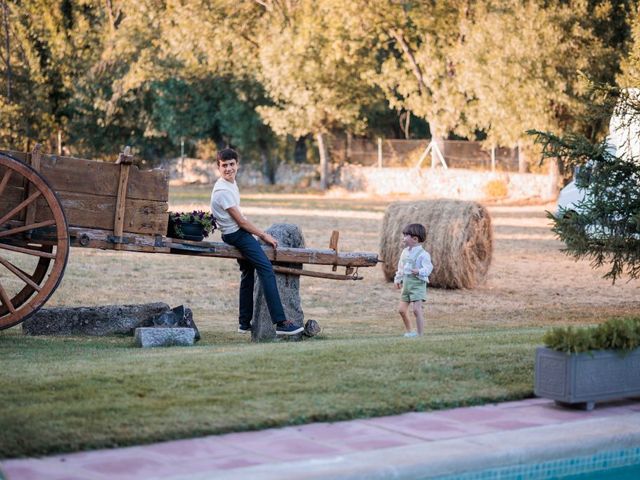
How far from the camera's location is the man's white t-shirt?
10.6 metres

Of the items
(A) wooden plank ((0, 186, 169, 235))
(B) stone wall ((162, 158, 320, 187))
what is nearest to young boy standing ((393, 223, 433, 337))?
(A) wooden plank ((0, 186, 169, 235))

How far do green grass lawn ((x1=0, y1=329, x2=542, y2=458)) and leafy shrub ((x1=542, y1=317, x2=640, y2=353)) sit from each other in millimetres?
563

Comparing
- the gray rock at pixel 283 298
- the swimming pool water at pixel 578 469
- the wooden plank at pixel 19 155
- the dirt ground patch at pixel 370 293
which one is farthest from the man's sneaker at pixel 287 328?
the swimming pool water at pixel 578 469

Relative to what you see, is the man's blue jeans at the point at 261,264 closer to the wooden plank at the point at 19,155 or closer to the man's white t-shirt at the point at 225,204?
the man's white t-shirt at the point at 225,204

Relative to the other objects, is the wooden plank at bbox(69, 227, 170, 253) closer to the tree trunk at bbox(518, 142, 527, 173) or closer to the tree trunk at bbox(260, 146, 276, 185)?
the tree trunk at bbox(518, 142, 527, 173)

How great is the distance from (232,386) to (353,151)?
148 feet

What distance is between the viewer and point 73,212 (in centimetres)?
995

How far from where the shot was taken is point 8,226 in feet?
31.7

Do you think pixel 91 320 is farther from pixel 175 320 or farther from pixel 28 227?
pixel 28 227

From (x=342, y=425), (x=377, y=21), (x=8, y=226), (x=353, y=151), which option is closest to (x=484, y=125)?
(x=377, y=21)

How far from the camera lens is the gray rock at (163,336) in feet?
32.6

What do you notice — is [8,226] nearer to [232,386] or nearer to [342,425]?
[232,386]

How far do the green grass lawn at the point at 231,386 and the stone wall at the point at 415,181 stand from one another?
33783mm

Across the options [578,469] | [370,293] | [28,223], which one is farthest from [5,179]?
[370,293]
